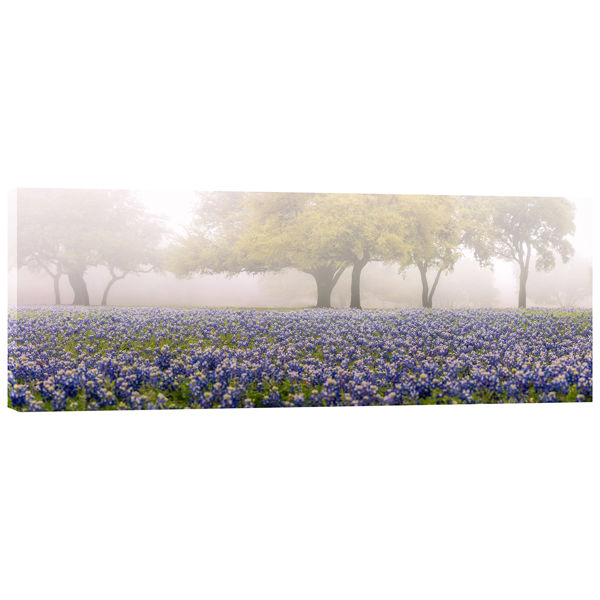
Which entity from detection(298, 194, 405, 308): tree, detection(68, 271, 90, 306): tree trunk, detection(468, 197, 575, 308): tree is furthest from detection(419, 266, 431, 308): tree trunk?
detection(68, 271, 90, 306): tree trunk

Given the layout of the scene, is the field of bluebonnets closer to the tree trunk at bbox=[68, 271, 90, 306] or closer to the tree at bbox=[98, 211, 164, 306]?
the tree trunk at bbox=[68, 271, 90, 306]

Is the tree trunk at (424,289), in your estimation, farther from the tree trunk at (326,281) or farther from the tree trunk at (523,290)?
the tree trunk at (523,290)

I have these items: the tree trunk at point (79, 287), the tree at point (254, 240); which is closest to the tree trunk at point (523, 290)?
the tree at point (254, 240)

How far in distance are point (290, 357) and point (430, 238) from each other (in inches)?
98.3

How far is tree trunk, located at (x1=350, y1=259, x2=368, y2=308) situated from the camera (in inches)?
311

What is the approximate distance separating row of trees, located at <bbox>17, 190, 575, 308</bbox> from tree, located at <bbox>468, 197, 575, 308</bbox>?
0.04 ft

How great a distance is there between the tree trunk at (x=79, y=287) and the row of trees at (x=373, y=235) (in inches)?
46.2

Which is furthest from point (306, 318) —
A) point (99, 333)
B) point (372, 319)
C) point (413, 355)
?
point (99, 333)

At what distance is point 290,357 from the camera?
715cm

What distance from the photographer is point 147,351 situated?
279 inches

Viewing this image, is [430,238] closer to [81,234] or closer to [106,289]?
[106,289]

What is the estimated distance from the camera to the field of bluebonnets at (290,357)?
6465mm

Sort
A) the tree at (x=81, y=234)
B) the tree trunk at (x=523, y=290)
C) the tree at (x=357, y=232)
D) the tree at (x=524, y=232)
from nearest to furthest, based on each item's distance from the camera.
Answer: the tree at (x=81, y=234) < the tree at (x=357, y=232) < the tree at (x=524, y=232) < the tree trunk at (x=523, y=290)

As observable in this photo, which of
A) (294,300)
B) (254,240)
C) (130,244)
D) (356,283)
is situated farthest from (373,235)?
(130,244)
